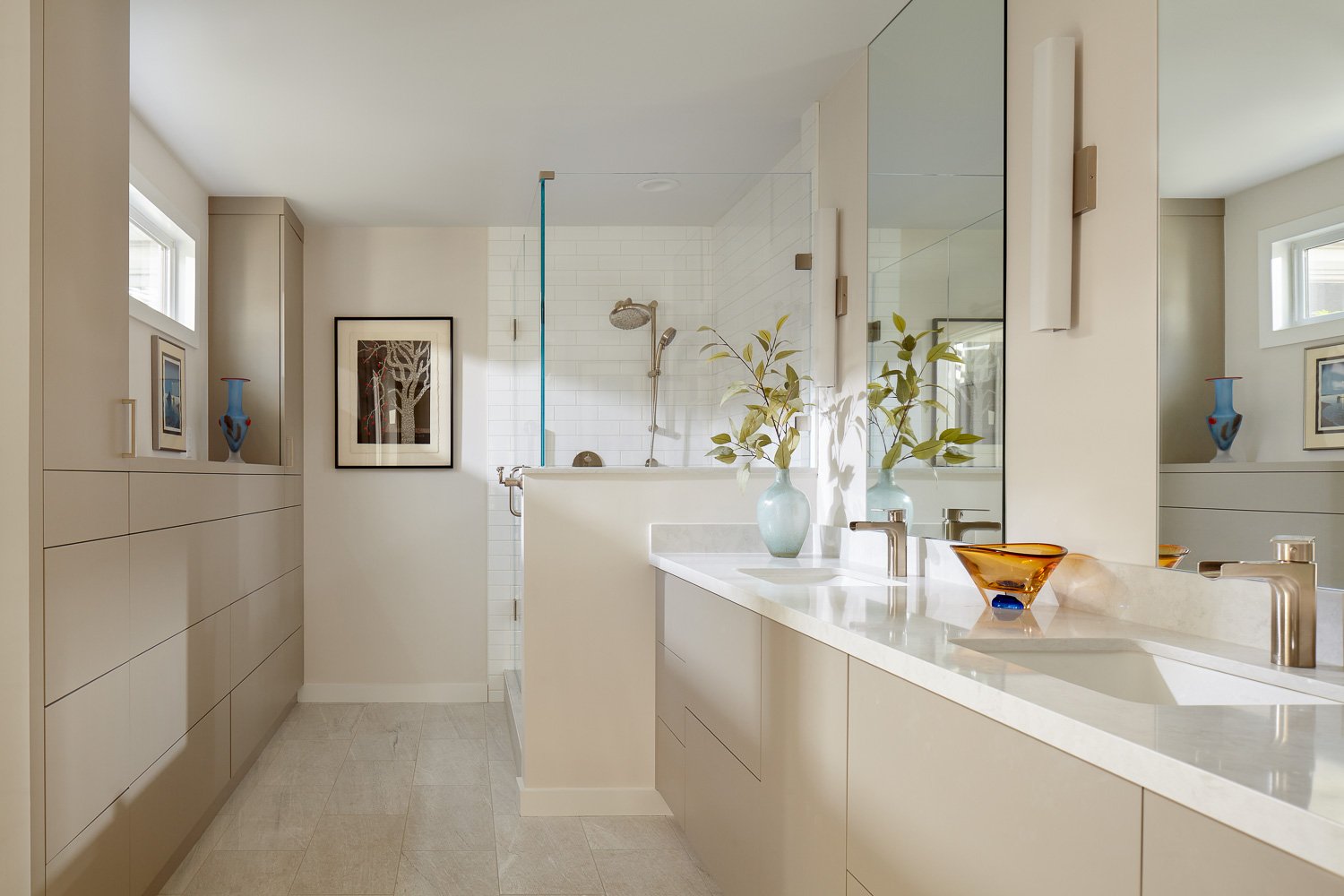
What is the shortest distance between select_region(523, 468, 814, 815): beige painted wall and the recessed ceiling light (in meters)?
0.96

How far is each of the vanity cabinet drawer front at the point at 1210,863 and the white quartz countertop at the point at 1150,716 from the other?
13 mm

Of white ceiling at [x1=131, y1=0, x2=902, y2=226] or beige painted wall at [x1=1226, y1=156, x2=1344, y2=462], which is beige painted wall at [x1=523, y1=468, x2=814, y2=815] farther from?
beige painted wall at [x1=1226, y1=156, x2=1344, y2=462]

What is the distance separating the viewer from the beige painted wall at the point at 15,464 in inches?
74.3

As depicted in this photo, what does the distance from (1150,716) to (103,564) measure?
7.50 ft

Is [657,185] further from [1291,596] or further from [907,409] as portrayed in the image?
[1291,596]

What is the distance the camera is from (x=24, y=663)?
1.89m

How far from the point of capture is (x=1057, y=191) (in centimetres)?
190

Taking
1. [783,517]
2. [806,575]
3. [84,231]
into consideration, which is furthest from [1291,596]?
[84,231]

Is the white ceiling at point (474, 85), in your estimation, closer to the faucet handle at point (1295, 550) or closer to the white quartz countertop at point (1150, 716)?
the white quartz countertop at point (1150, 716)

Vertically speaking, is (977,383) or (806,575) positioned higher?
(977,383)

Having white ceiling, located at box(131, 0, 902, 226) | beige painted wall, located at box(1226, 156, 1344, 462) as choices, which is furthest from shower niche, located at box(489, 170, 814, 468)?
beige painted wall, located at box(1226, 156, 1344, 462)

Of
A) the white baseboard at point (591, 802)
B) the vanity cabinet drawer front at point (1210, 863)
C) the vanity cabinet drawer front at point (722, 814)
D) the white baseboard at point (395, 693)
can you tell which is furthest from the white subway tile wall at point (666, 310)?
the vanity cabinet drawer front at point (1210, 863)

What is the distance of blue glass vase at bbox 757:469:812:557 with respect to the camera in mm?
3055

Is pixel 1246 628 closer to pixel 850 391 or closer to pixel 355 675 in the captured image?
pixel 850 391
